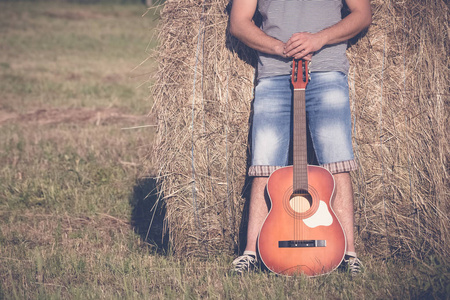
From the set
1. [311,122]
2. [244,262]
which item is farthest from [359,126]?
[244,262]

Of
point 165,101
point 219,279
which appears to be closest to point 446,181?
point 219,279

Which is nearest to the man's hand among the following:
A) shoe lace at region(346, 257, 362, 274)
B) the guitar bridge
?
the guitar bridge

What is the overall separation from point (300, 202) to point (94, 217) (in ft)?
7.04

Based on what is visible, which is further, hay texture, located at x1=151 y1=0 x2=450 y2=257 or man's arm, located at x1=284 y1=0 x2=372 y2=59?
hay texture, located at x1=151 y1=0 x2=450 y2=257

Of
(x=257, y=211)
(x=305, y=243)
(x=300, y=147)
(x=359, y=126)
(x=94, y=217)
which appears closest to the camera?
(x=305, y=243)

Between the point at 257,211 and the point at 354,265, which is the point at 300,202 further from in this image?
the point at 354,265

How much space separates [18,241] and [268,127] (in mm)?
2237

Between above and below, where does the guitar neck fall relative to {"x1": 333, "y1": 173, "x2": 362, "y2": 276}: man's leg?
above

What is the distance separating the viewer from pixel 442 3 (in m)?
4.28

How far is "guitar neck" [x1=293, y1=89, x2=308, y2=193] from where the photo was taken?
401 cm

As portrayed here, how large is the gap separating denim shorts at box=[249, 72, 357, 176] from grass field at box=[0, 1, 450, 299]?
763 mm

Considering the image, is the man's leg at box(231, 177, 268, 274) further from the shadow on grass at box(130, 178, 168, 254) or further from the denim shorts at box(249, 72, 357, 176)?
the shadow on grass at box(130, 178, 168, 254)

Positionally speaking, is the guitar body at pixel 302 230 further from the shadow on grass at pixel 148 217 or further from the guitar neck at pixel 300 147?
the shadow on grass at pixel 148 217

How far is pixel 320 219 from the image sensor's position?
156 inches
